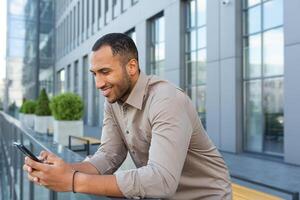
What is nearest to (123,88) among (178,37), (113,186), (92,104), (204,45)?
(113,186)

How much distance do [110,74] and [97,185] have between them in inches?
21.6

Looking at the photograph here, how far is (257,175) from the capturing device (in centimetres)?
838

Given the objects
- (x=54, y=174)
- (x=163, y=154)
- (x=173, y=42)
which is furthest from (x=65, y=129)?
(x=163, y=154)

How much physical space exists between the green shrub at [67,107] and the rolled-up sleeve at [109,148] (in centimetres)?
975

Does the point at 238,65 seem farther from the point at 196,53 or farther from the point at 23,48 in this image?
the point at 23,48

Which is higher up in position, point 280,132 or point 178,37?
point 178,37

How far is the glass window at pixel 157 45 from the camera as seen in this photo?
17672 millimetres

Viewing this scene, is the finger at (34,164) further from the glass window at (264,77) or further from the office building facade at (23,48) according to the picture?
the office building facade at (23,48)

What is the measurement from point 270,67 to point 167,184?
10.0 metres

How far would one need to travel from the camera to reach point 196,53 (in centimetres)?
1458

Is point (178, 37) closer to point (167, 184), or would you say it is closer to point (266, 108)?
point (266, 108)

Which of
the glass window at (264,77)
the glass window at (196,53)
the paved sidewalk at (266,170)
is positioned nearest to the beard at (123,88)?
the paved sidewalk at (266,170)

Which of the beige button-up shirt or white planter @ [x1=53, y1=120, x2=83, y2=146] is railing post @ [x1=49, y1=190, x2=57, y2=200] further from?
white planter @ [x1=53, y1=120, x2=83, y2=146]

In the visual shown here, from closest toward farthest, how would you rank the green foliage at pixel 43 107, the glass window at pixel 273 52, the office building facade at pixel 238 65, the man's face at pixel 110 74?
the man's face at pixel 110 74, the office building facade at pixel 238 65, the glass window at pixel 273 52, the green foliage at pixel 43 107
